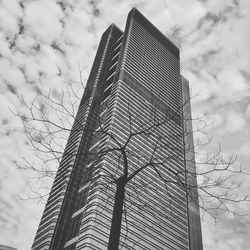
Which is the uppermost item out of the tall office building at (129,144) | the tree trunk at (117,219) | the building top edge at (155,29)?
the building top edge at (155,29)

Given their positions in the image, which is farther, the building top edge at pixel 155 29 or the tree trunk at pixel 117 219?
the building top edge at pixel 155 29

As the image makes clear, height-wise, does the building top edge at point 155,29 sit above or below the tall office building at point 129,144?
above

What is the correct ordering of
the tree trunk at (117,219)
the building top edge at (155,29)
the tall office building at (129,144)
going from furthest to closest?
the building top edge at (155,29) → the tall office building at (129,144) → the tree trunk at (117,219)

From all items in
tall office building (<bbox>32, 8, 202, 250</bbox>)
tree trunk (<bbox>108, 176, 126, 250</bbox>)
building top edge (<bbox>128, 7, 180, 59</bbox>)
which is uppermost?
building top edge (<bbox>128, 7, 180, 59</bbox>)

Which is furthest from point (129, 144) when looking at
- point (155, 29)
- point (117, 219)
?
point (117, 219)

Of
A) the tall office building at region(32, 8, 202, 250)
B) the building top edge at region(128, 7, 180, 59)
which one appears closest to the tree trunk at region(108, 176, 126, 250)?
the tall office building at region(32, 8, 202, 250)

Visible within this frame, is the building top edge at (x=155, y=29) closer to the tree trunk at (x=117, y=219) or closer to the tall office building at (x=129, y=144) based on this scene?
the tall office building at (x=129, y=144)

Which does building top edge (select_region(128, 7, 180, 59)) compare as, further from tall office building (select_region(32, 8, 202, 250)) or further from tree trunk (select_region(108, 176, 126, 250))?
tree trunk (select_region(108, 176, 126, 250))

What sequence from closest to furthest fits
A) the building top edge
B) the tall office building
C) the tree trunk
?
the tree trunk < the tall office building < the building top edge

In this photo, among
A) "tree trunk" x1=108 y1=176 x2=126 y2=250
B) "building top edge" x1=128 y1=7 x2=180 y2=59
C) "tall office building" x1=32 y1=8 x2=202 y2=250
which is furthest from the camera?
"building top edge" x1=128 y1=7 x2=180 y2=59

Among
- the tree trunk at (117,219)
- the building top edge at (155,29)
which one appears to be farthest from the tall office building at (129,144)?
the tree trunk at (117,219)

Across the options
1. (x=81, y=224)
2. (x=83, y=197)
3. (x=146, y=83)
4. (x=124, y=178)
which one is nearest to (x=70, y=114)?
(x=124, y=178)

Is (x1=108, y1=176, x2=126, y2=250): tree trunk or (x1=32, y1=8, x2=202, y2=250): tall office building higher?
(x1=32, y1=8, x2=202, y2=250): tall office building

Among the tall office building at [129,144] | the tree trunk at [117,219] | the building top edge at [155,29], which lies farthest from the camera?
the building top edge at [155,29]
